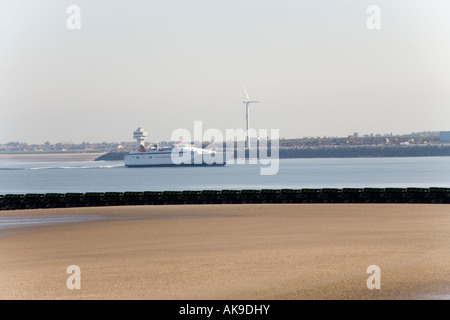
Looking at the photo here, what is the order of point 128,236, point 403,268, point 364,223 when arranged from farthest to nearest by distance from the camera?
point 364,223
point 128,236
point 403,268

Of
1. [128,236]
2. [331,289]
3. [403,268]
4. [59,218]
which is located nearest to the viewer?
[331,289]

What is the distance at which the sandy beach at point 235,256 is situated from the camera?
1780cm

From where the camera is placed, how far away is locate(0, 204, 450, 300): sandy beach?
17.8 meters

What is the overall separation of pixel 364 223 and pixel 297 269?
13.4m

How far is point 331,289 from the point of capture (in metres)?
17.6

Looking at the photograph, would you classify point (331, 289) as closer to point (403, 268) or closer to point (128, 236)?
point (403, 268)

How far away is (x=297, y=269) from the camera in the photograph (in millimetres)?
20656

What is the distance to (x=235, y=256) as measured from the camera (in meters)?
23.4

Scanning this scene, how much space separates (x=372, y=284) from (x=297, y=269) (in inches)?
125

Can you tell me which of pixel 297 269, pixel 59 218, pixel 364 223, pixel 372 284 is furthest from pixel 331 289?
pixel 59 218

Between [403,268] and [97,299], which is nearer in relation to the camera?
[97,299]
